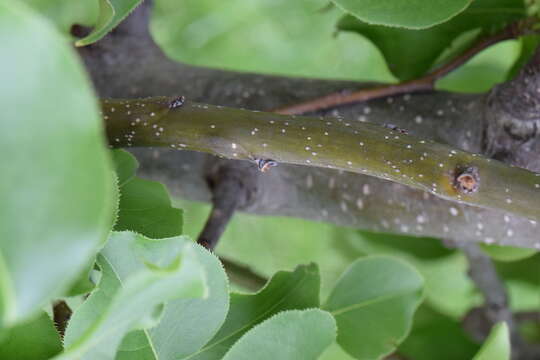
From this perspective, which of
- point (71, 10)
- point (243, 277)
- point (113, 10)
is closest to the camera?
point (113, 10)

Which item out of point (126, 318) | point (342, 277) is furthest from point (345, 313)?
point (126, 318)

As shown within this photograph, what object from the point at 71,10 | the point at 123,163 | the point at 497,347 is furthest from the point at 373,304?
the point at 71,10

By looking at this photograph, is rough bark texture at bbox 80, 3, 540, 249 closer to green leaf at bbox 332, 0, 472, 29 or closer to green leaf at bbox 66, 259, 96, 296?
green leaf at bbox 332, 0, 472, 29

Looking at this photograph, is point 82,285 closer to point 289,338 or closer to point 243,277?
point 289,338

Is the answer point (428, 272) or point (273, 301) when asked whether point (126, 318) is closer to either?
point (273, 301)

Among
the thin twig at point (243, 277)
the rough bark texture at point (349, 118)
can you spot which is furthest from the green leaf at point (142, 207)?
the thin twig at point (243, 277)
